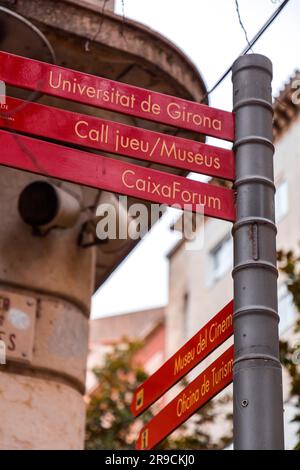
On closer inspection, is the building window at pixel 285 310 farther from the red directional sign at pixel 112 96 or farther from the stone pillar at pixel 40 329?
the red directional sign at pixel 112 96

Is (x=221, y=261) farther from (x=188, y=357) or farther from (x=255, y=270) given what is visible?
(x=255, y=270)

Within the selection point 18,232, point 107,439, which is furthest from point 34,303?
point 107,439

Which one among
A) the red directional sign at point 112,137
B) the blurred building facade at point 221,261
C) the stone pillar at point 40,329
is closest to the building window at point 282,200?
the blurred building facade at point 221,261

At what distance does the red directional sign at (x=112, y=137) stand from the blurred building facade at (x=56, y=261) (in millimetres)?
1988

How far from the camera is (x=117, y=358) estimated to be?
73.5 feet

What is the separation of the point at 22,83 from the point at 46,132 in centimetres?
→ 28

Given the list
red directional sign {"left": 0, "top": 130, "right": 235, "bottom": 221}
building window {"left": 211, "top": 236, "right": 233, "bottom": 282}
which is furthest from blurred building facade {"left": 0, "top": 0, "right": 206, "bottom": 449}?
building window {"left": 211, "top": 236, "right": 233, "bottom": 282}

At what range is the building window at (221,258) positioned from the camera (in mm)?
27348

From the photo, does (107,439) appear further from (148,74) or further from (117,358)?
(148,74)

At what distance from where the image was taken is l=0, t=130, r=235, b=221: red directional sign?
15.2ft

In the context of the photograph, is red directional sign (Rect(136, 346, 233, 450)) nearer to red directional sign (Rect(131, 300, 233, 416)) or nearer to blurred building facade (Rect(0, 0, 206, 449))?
red directional sign (Rect(131, 300, 233, 416))

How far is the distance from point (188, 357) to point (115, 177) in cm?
105

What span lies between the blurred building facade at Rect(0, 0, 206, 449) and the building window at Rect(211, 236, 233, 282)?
19.5 meters

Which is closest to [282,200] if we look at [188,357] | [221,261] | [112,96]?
[221,261]
